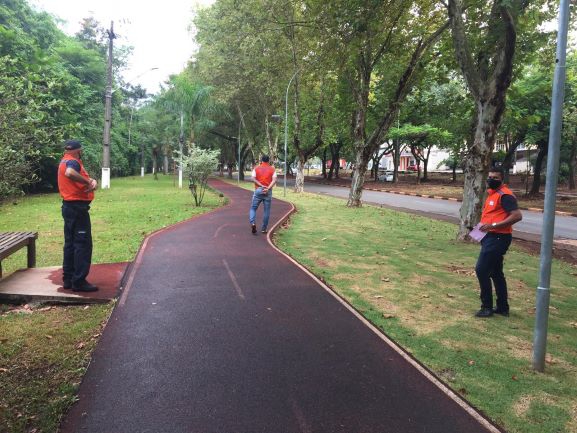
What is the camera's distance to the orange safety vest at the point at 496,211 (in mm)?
4996

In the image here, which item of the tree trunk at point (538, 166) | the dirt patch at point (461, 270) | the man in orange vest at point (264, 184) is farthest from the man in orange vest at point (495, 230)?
the tree trunk at point (538, 166)

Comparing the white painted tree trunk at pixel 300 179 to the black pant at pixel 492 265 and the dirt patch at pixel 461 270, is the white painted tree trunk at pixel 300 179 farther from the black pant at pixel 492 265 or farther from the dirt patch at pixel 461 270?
the black pant at pixel 492 265

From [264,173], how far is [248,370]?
687 cm

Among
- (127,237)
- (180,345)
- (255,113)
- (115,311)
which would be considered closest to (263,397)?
(180,345)

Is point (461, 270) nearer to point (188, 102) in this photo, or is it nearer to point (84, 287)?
point (84, 287)

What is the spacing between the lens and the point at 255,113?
40.0 meters

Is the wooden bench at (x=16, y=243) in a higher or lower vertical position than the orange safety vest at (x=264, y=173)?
lower

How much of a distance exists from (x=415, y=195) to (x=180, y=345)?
88.8 ft

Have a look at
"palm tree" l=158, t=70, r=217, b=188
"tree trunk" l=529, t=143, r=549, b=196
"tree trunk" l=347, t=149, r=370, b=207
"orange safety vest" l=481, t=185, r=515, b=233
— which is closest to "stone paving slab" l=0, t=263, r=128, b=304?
"orange safety vest" l=481, t=185, r=515, b=233

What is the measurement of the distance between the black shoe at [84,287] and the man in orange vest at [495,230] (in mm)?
4498

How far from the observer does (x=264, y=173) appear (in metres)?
10.2

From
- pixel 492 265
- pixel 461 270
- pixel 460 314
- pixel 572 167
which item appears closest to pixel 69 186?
pixel 460 314

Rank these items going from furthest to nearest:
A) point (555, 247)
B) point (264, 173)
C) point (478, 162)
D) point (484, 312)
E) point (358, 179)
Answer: point (358, 179), point (555, 247), point (264, 173), point (478, 162), point (484, 312)

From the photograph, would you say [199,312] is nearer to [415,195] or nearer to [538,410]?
[538,410]
